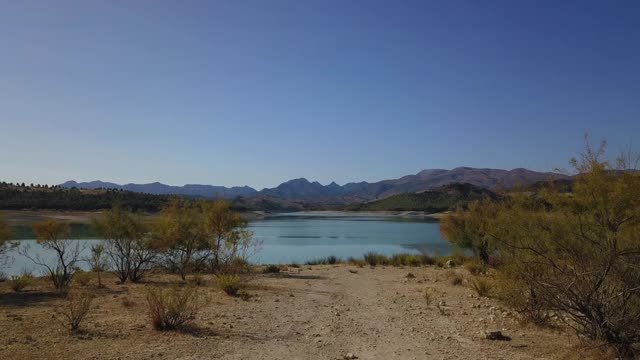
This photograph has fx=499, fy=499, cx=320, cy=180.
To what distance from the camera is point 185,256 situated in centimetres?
2272

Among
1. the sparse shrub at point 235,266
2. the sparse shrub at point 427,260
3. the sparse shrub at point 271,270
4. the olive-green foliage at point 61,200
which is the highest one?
the olive-green foliage at point 61,200

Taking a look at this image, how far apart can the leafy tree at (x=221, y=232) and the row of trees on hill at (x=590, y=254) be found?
1492cm

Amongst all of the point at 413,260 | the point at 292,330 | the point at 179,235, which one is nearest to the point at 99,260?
the point at 179,235

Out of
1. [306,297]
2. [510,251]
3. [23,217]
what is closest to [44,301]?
[306,297]

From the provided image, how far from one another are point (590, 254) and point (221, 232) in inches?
698

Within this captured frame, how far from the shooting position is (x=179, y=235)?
859 inches

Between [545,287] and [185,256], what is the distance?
1730 cm

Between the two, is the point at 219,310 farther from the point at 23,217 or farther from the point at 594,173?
the point at 23,217

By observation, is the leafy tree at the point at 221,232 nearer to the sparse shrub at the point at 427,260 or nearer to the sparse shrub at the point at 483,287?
the sparse shrub at the point at 483,287

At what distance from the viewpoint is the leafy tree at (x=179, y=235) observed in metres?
21.7

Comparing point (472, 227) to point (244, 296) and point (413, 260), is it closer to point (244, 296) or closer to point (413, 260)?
point (413, 260)

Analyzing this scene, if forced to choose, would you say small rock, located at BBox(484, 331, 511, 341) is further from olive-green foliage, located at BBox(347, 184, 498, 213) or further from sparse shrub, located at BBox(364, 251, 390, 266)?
olive-green foliage, located at BBox(347, 184, 498, 213)

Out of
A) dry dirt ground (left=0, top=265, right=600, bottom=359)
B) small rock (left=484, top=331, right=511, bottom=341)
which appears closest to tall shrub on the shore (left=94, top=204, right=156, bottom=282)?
dry dirt ground (left=0, top=265, right=600, bottom=359)

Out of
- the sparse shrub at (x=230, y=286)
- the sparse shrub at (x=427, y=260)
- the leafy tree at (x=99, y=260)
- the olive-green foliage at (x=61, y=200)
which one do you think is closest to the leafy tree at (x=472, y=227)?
the sparse shrub at (x=427, y=260)
